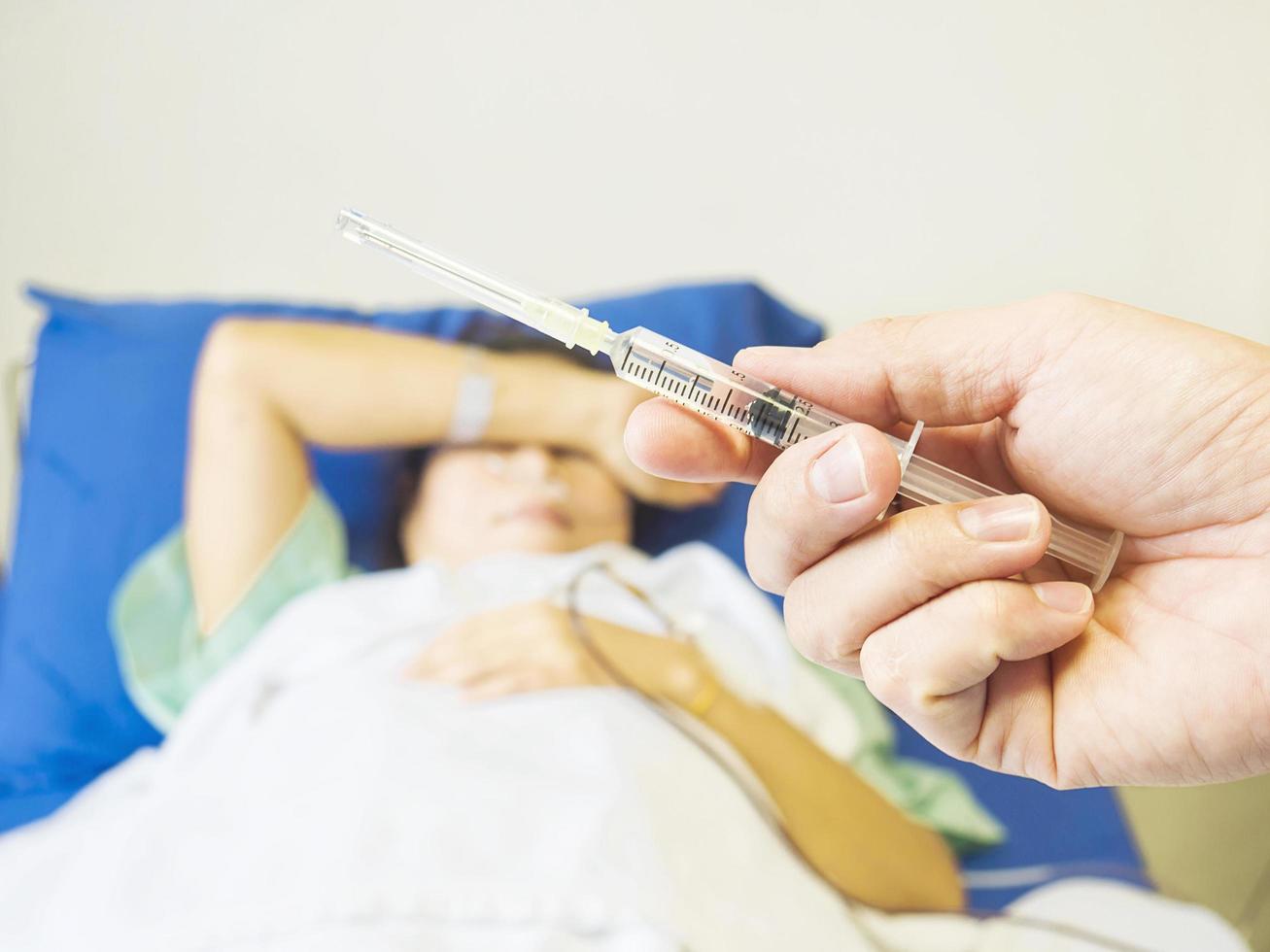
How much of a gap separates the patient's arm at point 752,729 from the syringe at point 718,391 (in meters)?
0.51

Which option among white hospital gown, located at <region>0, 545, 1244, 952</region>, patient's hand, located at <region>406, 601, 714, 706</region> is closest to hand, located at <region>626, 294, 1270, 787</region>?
white hospital gown, located at <region>0, 545, 1244, 952</region>

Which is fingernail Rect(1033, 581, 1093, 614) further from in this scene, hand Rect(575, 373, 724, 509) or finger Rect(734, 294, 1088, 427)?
hand Rect(575, 373, 724, 509)

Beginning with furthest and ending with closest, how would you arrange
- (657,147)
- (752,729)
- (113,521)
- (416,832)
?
(657,147)
(113,521)
(752,729)
(416,832)

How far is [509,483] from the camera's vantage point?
1340 millimetres

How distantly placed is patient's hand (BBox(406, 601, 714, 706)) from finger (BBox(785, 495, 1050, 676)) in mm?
492

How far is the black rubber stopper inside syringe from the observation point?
633 mm

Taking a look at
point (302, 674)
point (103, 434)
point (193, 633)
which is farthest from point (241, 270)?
point (302, 674)

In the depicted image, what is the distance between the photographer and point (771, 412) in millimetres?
636

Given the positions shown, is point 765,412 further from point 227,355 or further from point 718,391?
point 227,355

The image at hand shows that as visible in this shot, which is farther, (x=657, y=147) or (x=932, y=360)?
(x=657, y=147)

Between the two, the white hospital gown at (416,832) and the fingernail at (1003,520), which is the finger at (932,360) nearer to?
the fingernail at (1003,520)

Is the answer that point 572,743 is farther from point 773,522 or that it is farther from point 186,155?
point 186,155

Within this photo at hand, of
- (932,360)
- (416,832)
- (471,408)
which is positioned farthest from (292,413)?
(932,360)

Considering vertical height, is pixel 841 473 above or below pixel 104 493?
above
